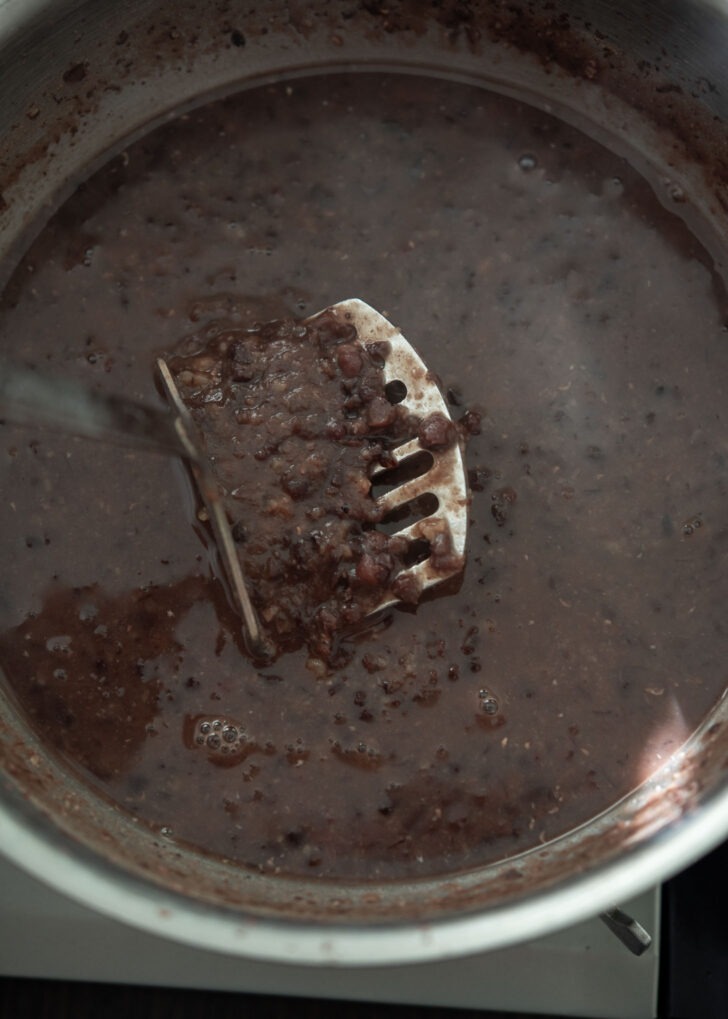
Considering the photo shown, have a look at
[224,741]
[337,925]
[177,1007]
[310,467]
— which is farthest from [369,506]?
[177,1007]

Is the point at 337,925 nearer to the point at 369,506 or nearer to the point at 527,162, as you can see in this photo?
the point at 369,506

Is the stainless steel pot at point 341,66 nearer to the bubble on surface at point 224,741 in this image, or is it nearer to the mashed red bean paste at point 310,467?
the bubble on surface at point 224,741

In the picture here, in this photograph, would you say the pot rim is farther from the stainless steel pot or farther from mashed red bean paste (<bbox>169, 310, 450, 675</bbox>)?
mashed red bean paste (<bbox>169, 310, 450, 675</bbox>)

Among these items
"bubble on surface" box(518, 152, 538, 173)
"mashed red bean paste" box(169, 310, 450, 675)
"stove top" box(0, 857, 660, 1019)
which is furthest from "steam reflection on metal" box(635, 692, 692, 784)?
"bubble on surface" box(518, 152, 538, 173)

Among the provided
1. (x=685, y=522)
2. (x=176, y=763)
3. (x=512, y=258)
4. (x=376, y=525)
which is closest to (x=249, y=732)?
(x=176, y=763)

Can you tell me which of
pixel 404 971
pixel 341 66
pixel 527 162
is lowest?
pixel 404 971

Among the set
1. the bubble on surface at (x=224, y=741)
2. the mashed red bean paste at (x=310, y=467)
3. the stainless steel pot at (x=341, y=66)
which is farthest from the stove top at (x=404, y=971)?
the mashed red bean paste at (x=310, y=467)
